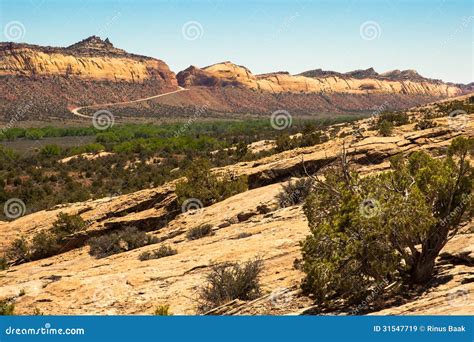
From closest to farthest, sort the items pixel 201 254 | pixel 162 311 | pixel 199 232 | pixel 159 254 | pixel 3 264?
1. pixel 162 311
2. pixel 201 254
3. pixel 159 254
4. pixel 199 232
5. pixel 3 264

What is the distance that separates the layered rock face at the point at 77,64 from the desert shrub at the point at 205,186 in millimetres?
144370

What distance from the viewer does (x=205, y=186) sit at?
2258cm

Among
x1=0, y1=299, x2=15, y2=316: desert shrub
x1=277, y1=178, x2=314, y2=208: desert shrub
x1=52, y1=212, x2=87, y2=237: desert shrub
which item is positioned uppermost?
x1=52, y1=212, x2=87, y2=237: desert shrub

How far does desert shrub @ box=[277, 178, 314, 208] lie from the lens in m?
18.2

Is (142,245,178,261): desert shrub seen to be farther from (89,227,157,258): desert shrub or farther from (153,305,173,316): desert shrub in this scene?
(153,305,173,316): desert shrub

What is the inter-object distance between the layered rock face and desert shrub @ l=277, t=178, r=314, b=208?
14992 cm

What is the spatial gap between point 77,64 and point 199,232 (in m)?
168

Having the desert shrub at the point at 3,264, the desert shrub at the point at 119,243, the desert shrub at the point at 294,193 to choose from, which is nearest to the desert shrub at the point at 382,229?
the desert shrub at the point at 294,193

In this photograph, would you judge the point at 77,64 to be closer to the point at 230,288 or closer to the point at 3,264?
the point at 3,264

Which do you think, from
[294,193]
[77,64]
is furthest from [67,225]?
[77,64]

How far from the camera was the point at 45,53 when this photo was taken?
166 m

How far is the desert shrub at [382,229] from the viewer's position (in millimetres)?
8227

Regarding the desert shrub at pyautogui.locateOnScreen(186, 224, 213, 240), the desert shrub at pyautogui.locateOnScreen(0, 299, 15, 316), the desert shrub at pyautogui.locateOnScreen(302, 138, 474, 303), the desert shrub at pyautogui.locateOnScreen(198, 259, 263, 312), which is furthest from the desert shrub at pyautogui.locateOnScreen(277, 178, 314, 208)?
the desert shrub at pyautogui.locateOnScreen(0, 299, 15, 316)

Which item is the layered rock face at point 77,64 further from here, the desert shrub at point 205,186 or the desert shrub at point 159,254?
the desert shrub at point 159,254
